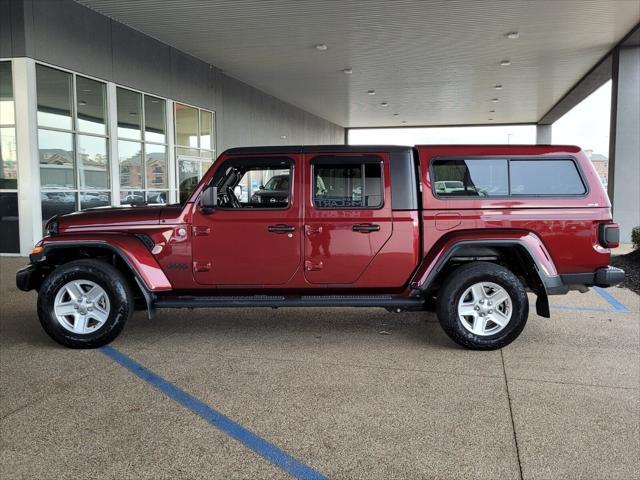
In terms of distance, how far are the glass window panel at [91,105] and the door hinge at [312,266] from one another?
9.07m

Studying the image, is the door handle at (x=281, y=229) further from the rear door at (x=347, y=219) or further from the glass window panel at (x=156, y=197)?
the glass window panel at (x=156, y=197)

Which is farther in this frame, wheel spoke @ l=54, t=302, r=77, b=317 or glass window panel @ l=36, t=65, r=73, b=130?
glass window panel @ l=36, t=65, r=73, b=130

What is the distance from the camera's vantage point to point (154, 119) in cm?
1493

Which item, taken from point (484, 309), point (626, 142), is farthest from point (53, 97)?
point (626, 142)

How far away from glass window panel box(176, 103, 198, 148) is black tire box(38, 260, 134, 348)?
1172 centimetres

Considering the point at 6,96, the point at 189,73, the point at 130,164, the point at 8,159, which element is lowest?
the point at 8,159

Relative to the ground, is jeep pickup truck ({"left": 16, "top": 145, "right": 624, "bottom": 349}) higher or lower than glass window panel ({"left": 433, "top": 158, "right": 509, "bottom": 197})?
lower

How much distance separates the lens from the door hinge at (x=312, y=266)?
5168 mm

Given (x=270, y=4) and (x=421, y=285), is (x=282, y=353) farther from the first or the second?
(x=270, y=4)

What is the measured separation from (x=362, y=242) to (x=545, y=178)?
184cm

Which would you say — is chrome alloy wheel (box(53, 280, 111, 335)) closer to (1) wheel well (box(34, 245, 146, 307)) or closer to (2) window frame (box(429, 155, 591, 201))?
(1) wheel well (box(34, 245, 146, 307))

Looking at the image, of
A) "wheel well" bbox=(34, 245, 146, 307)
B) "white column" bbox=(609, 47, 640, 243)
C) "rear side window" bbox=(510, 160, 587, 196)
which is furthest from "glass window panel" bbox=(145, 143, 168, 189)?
"white column" bbox=(609, 47, 640, 243)

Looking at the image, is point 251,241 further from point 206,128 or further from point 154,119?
point 206,128

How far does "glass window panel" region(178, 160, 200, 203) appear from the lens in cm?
1667
